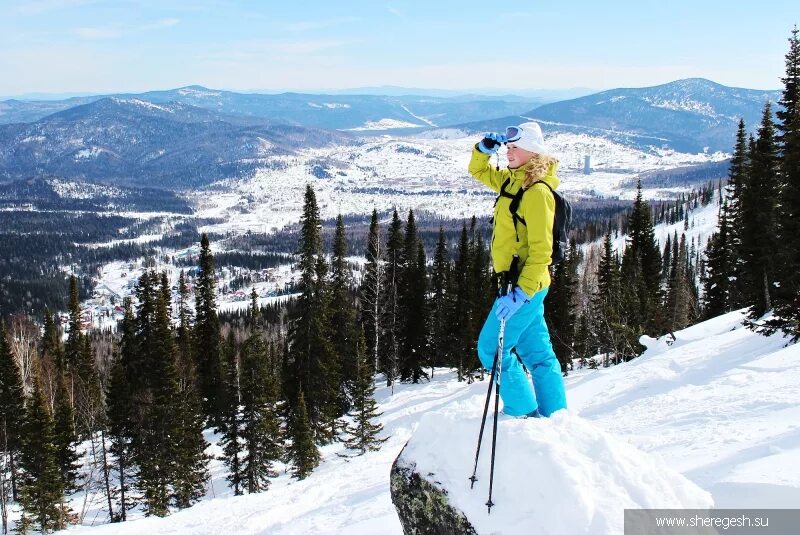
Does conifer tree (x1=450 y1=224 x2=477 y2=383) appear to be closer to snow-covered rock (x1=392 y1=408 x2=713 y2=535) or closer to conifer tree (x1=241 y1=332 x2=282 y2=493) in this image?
conifer tree (x1=241 y1=332 x2=282 y2=493)

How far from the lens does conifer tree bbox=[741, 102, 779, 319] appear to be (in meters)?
23.6

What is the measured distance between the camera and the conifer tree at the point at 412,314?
3875cm

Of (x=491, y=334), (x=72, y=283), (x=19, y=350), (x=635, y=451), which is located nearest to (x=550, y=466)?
(x=635, y=451)

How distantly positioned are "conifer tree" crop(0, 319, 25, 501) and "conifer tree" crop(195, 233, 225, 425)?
11.8 meters

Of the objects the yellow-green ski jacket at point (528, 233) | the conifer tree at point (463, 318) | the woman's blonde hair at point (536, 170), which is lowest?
the conifer tree at point (463, 318)

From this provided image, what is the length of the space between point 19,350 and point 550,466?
45229mm

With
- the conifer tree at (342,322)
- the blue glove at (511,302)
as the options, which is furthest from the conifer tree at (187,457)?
the blue glove at (511,302)

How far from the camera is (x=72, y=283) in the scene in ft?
159

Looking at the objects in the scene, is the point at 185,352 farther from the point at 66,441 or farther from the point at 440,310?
the point at 440,310

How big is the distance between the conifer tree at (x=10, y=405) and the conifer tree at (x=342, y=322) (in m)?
18.1

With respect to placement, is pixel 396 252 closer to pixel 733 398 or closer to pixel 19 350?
pixel 19 350

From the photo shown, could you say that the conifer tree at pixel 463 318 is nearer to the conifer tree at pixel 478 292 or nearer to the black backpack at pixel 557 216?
the conifer tree at pixel 478 292

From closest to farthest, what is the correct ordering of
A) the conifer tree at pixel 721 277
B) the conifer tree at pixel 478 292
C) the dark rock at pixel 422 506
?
the dark rock at pixel 422 506
the conifer tree at pixel 478 292
the conifer tree at pixel 721 277

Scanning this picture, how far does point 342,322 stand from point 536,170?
33787 millimetres
